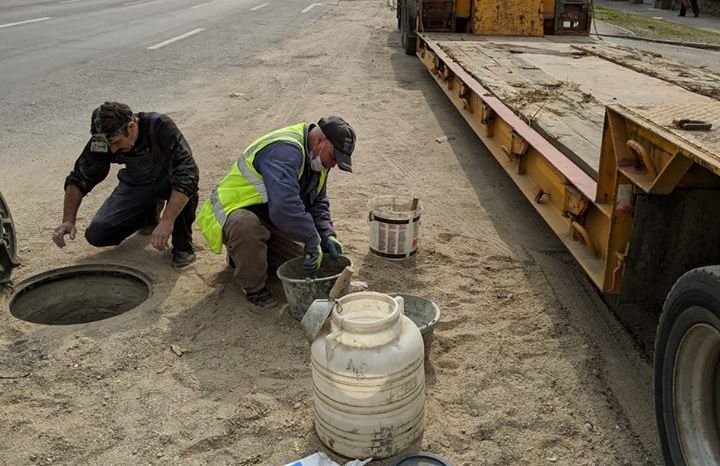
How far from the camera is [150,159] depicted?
4.58 m

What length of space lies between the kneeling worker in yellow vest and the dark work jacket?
0.32 m

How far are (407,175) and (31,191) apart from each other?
3.37 metres

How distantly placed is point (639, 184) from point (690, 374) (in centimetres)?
85

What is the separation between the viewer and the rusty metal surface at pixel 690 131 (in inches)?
96.4

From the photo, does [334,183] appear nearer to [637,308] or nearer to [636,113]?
[637,308]

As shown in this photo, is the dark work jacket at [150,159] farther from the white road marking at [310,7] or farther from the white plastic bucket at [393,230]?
the white road marking at [310,7]

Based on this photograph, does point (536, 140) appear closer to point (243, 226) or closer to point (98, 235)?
point (243, 226)

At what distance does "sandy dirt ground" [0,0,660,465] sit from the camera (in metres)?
3.01

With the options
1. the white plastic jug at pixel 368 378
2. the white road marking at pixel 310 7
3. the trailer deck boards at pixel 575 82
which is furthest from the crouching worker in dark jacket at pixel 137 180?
the white road marking at pixel 310 7

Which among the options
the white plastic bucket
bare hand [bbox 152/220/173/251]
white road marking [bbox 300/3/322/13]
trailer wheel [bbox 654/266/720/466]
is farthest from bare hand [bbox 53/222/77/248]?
white road marking [bbox 300/3/322/13]

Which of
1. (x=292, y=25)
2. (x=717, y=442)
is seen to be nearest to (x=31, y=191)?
(x=717, y=442)

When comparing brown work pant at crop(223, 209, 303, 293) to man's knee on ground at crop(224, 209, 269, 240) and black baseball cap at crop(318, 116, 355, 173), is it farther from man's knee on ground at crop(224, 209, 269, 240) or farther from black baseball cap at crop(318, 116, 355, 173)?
black baseball cap at crop(318, 116, 355, 173)

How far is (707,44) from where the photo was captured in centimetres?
1600

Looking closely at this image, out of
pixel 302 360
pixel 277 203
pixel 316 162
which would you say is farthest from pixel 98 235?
pixel 302 360
